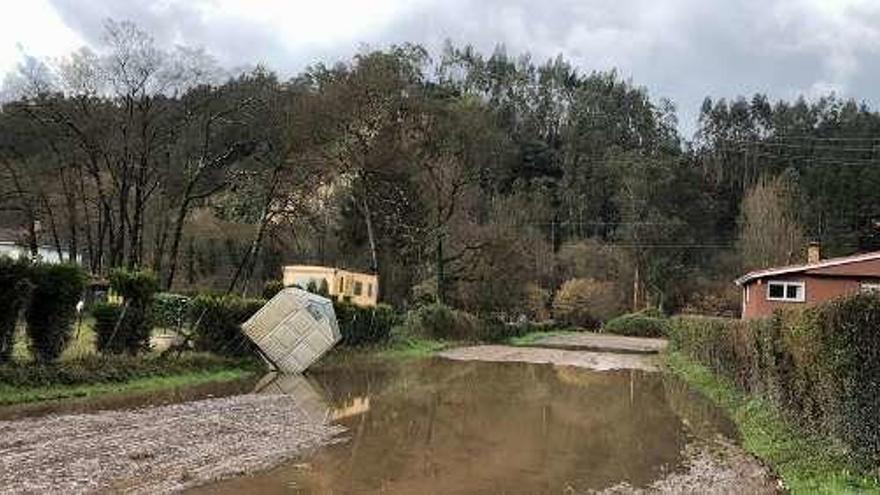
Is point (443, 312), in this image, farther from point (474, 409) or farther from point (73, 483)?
point (73, 483)

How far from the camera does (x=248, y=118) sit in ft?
155

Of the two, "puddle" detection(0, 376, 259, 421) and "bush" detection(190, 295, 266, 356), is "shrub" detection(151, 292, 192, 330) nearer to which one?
"bush" detection(190, 295, 266, 356)

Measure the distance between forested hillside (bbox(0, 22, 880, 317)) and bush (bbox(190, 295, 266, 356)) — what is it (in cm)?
1793

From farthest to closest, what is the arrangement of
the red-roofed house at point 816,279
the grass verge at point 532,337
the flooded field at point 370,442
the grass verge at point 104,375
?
the grass verge at point 532,337 < the red-roofed house at point 816,279 < the grass verge at point 104,375 < the flooded field at point 370,442

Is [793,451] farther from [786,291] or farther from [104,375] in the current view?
[786,291]

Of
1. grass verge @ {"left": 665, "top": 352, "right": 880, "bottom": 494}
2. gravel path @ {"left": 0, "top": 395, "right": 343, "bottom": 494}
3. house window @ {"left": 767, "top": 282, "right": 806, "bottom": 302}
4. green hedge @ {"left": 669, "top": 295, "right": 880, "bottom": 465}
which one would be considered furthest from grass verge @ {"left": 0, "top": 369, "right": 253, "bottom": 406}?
house window @ {"left": 767, "top": 282, "right": 806, "bottom": 302}

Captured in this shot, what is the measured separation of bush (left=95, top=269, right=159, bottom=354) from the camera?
2255 cm

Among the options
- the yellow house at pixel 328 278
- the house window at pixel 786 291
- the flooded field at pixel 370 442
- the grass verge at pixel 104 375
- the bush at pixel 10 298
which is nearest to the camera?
the flooded field at pixel 370 442

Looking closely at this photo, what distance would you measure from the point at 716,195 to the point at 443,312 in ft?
194

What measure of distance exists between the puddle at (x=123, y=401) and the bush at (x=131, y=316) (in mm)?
2115

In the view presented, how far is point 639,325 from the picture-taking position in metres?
71.1

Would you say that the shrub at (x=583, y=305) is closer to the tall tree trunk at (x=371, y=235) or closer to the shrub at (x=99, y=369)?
the tall tree trunk at (x=371, y=235)

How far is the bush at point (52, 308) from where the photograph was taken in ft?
64.9

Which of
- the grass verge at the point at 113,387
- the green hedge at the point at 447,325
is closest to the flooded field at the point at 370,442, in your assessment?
the grass verge at the point at 113,387
